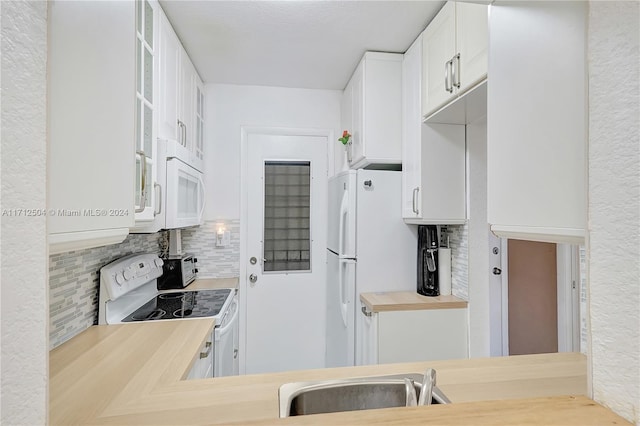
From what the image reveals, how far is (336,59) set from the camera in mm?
2273

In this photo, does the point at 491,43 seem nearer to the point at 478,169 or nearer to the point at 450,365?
the point at 450,365

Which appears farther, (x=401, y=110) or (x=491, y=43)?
(x=401, y=110)

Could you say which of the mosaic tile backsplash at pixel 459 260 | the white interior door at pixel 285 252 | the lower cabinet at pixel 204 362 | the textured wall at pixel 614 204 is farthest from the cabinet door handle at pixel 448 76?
the lower cabinet at pixel 204 362

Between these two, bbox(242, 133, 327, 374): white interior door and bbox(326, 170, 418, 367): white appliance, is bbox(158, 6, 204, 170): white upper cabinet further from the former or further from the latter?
bbox(326, 170, 418, 367): white appliance

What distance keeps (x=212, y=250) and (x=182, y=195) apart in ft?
2.92

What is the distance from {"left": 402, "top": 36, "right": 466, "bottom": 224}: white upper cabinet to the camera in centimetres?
189

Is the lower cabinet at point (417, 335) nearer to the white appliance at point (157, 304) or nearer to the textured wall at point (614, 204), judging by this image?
the white appliance at point (157, 304)

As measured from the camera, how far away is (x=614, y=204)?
0.52m

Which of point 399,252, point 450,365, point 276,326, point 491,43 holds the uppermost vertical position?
point 491,43

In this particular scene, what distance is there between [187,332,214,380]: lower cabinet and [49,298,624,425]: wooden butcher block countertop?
0.35 ft

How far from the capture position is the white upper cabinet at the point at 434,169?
189 centimetres

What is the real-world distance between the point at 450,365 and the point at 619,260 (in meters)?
0.65

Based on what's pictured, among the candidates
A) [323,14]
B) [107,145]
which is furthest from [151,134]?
[323,14]

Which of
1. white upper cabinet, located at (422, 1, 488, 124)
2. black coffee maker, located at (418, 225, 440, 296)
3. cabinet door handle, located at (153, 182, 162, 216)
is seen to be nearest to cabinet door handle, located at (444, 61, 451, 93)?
white upper cabinet, located at (422, 1, 488, 124)
